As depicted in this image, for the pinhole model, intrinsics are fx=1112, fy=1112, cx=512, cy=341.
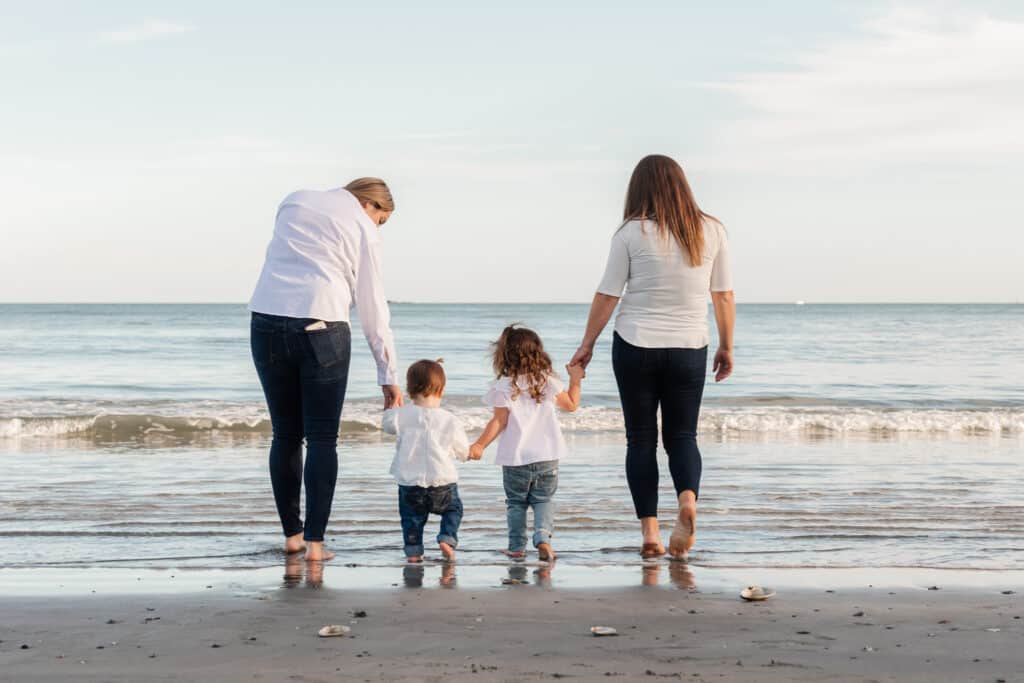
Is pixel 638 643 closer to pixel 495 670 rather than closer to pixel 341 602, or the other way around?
pixel 495 670

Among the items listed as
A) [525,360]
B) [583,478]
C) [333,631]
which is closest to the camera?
[333,631]

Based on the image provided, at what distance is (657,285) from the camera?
4.55 metres

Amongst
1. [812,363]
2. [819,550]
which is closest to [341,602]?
[819,550]

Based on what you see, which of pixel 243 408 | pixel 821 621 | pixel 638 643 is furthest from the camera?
pixel 243 408

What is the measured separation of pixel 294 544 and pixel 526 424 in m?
1.13

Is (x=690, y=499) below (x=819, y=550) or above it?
above

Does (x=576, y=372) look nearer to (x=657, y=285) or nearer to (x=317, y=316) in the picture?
(x=657, y=285)

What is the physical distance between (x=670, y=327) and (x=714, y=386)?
1463 cm

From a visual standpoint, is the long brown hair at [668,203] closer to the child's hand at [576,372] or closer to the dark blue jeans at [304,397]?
the child's hand at [576,372]

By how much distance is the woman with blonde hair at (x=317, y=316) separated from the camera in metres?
4.29

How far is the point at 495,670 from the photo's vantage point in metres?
2.86

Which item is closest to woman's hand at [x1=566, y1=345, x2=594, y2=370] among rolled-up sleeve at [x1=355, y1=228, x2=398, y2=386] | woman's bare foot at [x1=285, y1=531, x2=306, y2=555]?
rolled-up sleeve at [x1=355, y1=228, x2=398, y2=386]

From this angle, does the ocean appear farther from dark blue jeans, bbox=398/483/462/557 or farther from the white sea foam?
dark blue jeans, bbox=398/483/462/557

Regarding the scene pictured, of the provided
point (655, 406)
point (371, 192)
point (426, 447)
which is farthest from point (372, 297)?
point (655, 406)
